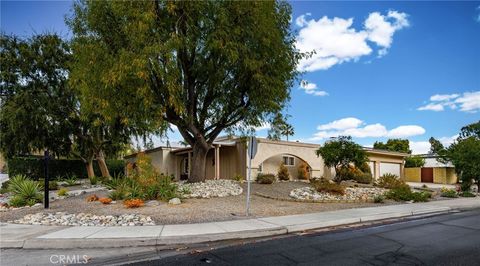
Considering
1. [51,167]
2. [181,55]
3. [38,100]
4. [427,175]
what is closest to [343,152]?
[181,55]

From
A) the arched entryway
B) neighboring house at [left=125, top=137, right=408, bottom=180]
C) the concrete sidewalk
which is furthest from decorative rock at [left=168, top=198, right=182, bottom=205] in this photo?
the arched entryway

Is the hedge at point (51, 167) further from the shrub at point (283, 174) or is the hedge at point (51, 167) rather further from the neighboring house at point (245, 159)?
the shrub at point (283, 174)

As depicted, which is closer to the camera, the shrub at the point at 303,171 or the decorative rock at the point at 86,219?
the decorative rock at the point at 86,219

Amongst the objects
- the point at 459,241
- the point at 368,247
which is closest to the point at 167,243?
the point at 368,247

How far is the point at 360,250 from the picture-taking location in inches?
281

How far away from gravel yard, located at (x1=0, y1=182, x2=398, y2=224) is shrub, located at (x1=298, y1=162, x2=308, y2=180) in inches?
A: 435

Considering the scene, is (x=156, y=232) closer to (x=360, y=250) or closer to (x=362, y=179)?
(x=360, y=250)

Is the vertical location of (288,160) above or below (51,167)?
above

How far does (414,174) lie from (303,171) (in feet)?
68.1

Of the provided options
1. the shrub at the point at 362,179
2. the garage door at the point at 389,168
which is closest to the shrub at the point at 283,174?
the shrub at the point at 362,179

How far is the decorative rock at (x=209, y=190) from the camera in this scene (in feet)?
49.6

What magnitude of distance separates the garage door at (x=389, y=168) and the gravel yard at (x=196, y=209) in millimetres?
19497

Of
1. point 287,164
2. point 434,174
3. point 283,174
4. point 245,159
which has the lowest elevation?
point 434,174

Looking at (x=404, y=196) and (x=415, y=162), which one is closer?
(x=404, y=196)
